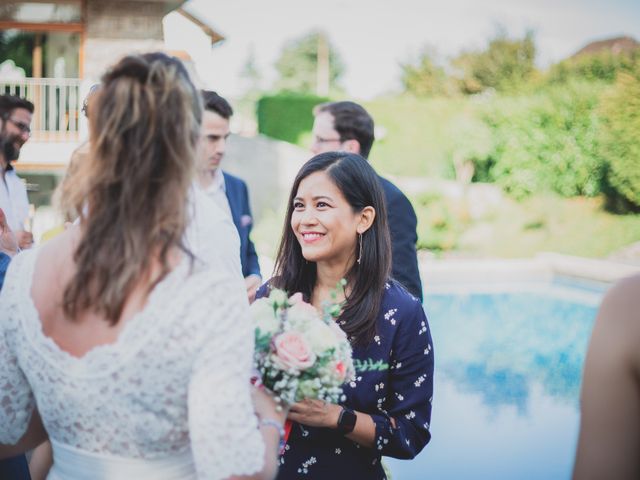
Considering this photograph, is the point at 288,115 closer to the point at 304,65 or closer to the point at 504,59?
the point at 504,59

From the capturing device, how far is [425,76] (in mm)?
40938

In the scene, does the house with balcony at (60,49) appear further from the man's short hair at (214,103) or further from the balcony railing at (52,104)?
the man's short hair at (214,103)

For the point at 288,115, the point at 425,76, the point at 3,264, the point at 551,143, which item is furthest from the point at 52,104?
the point at 425,76

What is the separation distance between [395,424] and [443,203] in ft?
48.6

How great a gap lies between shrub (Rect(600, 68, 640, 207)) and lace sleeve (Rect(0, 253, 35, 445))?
1942 centimetres

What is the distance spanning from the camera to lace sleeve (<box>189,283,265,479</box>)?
152cm

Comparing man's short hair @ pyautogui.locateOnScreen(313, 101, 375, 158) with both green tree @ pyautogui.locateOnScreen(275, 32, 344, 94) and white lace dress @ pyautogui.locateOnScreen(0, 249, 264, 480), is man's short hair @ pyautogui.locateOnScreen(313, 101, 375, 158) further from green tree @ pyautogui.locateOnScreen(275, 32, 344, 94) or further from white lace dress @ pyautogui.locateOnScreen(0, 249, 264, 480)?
green tree @ pyautogui.locateOnScreen(275, 32, 344, 94)

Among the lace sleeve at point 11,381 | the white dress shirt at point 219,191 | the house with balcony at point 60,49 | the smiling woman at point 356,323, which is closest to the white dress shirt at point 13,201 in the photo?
the white dress shirt at point 219,191

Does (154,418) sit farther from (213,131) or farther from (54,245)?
Result: (213,131)

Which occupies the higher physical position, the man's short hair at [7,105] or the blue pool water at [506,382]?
the man's short hair at [7,105]

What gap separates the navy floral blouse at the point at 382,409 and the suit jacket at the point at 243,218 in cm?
196

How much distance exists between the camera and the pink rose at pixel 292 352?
6.14ft

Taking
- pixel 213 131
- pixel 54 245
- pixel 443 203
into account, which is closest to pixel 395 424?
pixel 54 245

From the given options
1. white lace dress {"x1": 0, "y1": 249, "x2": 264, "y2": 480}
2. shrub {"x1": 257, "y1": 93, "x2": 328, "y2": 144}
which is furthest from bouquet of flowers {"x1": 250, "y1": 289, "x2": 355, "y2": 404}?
shrub {"x1": 257, "y1": 93, "x2": 328, "y2": 144}
